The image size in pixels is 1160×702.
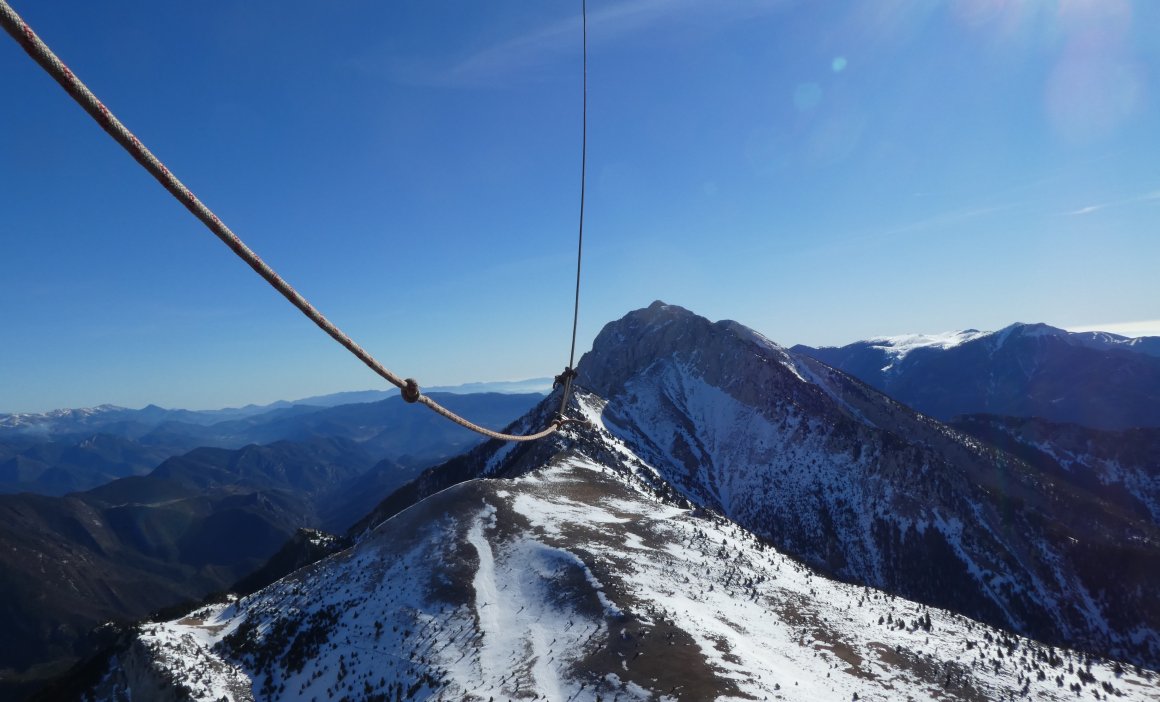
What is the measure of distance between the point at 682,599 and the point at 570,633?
1089 centimetres

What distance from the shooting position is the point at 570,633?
118 feet

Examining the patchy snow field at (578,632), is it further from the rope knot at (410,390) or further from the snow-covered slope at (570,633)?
the rope knot at (410,390)

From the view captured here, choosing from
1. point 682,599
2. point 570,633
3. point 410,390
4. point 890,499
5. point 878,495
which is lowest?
point 890,499

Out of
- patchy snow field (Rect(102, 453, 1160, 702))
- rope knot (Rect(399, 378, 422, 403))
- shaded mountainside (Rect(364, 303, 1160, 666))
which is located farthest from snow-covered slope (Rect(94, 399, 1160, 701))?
shaded mountainside (Rect(364, 303, 1160, 666))

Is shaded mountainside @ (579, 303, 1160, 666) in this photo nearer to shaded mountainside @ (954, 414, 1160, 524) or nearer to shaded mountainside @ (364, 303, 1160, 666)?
shaded mountainside @ (364, 303, 1160, 666)

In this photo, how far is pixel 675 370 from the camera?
180 meters

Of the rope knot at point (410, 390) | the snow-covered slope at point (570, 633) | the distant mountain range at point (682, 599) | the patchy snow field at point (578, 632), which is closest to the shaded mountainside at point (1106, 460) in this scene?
the distant mountain range at point (682, 599)

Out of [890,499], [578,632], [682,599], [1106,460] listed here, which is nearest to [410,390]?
[578,632]

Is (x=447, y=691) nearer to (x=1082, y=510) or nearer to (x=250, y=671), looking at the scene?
(x=250, y=671)

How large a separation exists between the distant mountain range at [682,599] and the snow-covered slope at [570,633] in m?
0.20

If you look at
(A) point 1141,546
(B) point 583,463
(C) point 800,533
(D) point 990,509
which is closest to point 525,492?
(B) point 583,463

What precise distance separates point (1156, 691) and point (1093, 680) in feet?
10.7

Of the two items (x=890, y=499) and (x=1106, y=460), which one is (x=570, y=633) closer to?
(x=890, y=499)

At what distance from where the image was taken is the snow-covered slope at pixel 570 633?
31.8 meters
